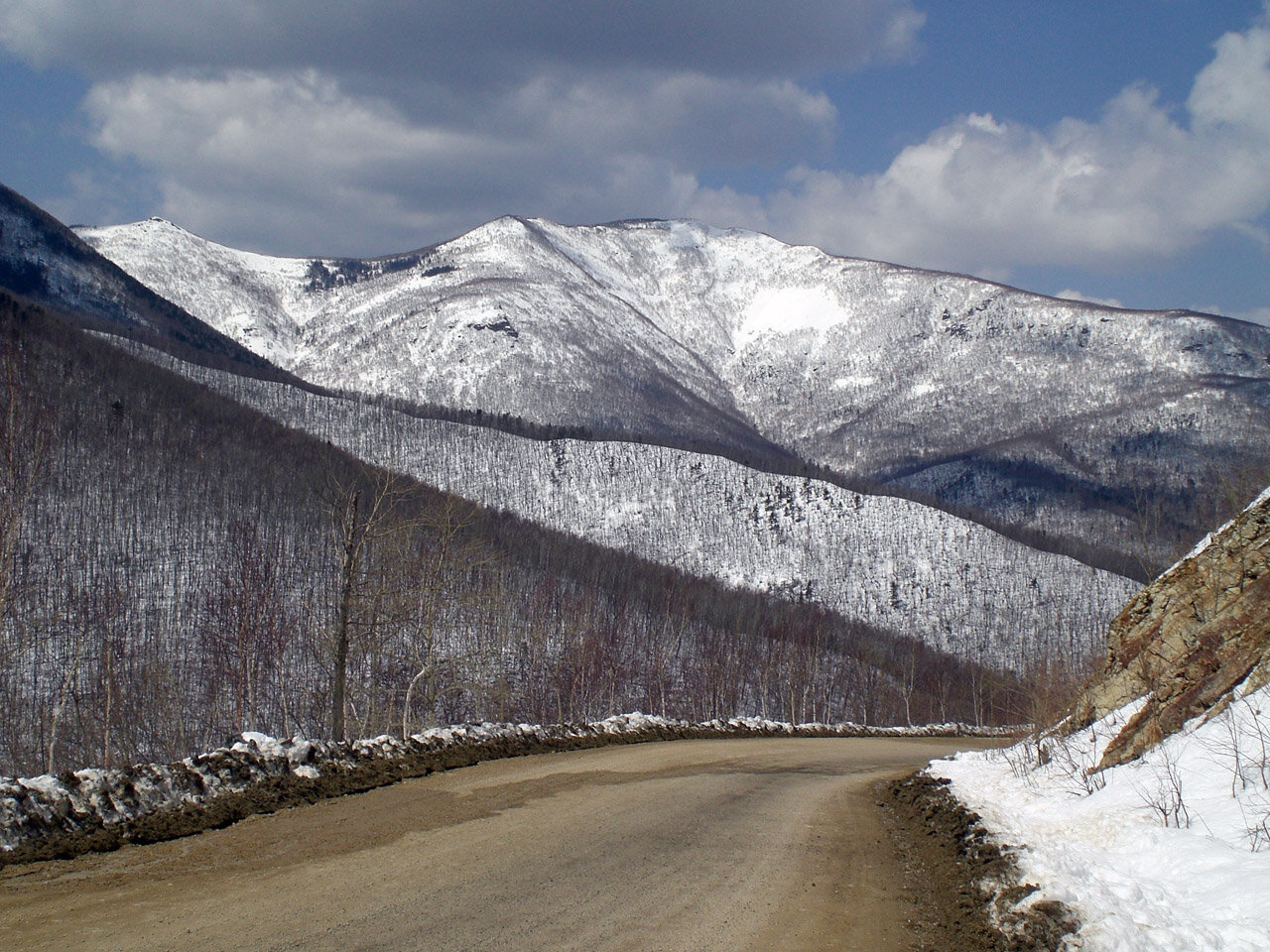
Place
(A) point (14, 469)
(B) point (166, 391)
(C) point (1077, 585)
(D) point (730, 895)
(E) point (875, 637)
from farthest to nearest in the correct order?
(C) point (1077, 585) → (B) point (166, 391) → (E) point (875, 637) → (A) point (14, 469) → (D) point (730, 895)

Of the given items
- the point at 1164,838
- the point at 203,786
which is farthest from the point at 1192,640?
the point at 203,786

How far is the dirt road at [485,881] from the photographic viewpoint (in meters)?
6.45

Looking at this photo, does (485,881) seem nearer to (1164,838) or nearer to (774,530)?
(1164,838)

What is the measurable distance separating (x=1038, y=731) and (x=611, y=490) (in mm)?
169630

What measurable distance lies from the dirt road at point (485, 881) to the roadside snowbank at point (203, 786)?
33cm

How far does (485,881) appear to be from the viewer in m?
7.82

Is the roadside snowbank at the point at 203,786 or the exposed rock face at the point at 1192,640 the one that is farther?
the exposed rock face at the point at 1192,640

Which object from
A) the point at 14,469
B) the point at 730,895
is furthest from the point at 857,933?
the point at 14,469

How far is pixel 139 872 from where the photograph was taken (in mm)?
7461

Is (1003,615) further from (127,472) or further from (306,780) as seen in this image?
(306,780)

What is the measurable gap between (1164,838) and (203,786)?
31.9 ft

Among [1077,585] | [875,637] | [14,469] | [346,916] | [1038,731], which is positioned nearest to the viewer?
[346,916]

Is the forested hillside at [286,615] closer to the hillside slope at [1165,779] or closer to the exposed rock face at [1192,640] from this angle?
the hillside slope at [1165,779]

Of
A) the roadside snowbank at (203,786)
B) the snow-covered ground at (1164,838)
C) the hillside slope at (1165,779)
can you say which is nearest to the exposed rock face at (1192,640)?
the hillside slope at (1165,779)
